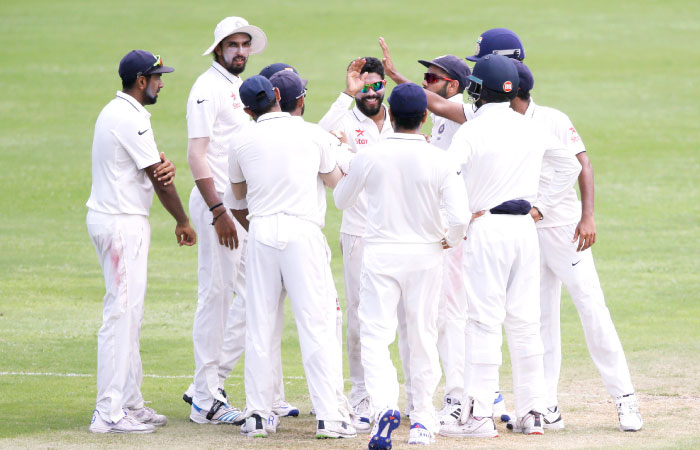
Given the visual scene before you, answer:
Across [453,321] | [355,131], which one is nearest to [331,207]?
[355,131]

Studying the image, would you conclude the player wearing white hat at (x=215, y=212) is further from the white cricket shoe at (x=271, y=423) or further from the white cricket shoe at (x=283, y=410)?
the white cricket shoe at (x=271, y=423)

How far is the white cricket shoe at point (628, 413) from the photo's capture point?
7449 millimetres

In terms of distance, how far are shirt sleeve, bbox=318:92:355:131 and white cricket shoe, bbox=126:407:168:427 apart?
2.38 m

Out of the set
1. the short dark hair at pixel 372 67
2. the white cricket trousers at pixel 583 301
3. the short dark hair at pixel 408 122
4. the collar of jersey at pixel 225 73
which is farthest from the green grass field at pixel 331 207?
the short dark hair at pixel 372 67

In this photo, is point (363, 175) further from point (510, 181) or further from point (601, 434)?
point (601, 434)

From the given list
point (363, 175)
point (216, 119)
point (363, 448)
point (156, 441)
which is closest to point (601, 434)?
point (363, 448)

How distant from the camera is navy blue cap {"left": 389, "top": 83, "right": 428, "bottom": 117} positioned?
23.3 feet

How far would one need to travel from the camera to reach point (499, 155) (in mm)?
7297

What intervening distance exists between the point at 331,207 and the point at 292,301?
430 inches

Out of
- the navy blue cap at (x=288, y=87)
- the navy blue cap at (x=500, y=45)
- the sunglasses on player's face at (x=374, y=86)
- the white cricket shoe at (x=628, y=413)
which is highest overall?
the navy blue cap at (x=500, y=45)

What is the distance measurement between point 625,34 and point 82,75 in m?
15.5

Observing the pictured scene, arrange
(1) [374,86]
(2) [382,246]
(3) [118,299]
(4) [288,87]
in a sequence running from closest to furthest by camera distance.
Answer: (2) [382,246] → (4) [288,87] → (3) [118,299] → (1) [374,86]

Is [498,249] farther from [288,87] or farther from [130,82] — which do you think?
[130,82]

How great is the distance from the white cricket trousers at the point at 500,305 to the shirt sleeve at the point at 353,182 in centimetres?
81
